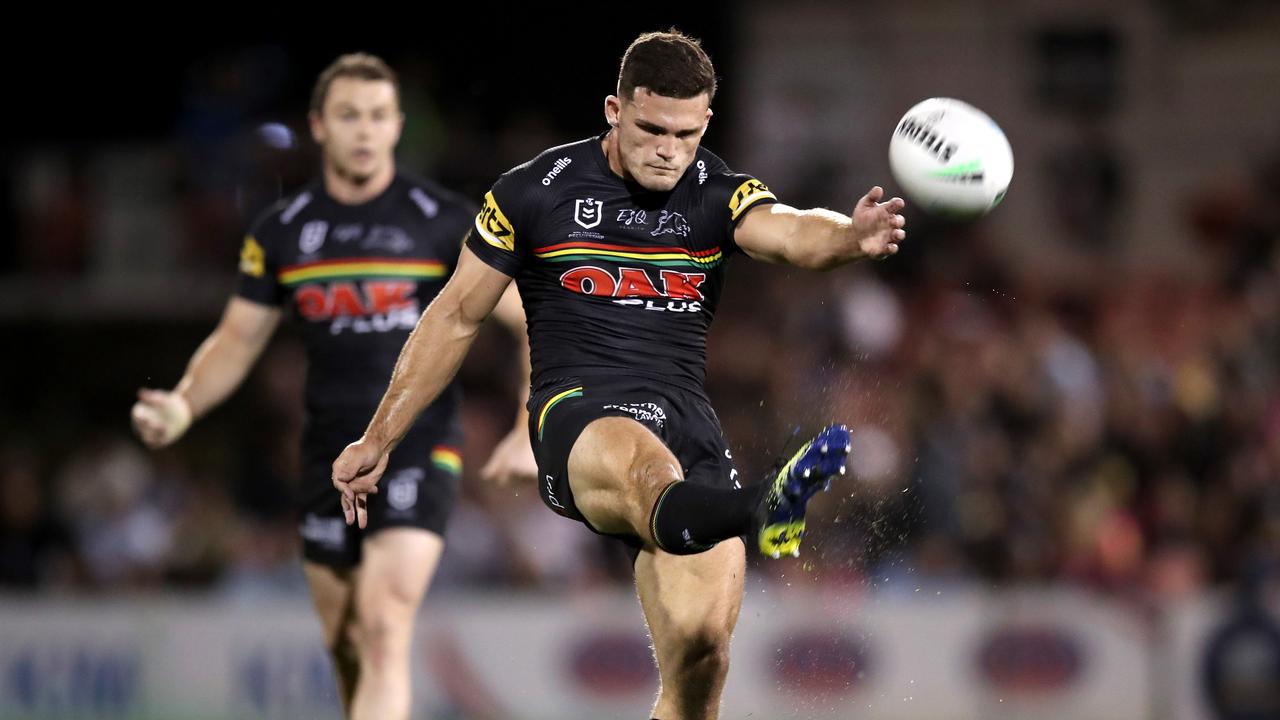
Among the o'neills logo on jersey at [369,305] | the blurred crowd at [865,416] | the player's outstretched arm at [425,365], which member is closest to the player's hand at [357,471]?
the player's outstretched arm at [425,365]

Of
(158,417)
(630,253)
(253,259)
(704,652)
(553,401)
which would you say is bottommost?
A: (704,652)

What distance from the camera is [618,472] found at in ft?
18.1

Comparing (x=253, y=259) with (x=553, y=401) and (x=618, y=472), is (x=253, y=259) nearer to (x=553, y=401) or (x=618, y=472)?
(x=553, y=401)

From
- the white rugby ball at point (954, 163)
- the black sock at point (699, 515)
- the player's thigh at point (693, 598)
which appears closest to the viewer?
the black sock at point (699, 515)

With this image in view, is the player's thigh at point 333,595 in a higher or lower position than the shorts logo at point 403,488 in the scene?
lower

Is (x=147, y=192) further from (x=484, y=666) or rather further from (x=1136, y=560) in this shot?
(x=1136, y=560)

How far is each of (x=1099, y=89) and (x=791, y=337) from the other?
655cm

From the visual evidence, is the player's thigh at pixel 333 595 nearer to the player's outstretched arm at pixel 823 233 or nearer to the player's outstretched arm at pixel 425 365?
the player's outstretched arm at pixel 425 365

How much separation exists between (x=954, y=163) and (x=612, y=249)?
1.23 metres

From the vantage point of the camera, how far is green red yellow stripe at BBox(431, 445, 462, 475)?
7488 millimetres

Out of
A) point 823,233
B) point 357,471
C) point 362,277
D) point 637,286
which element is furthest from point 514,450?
point 823,233

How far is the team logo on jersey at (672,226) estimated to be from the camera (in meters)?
5.93

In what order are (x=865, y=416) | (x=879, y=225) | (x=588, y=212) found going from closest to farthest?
(x=879, y=225)
(x=588, y=212)
(x=865, y=416)

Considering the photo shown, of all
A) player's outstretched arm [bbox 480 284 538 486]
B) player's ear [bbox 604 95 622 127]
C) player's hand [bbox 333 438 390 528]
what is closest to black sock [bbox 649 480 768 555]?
player's hand [bbox 333 438 390 528]
